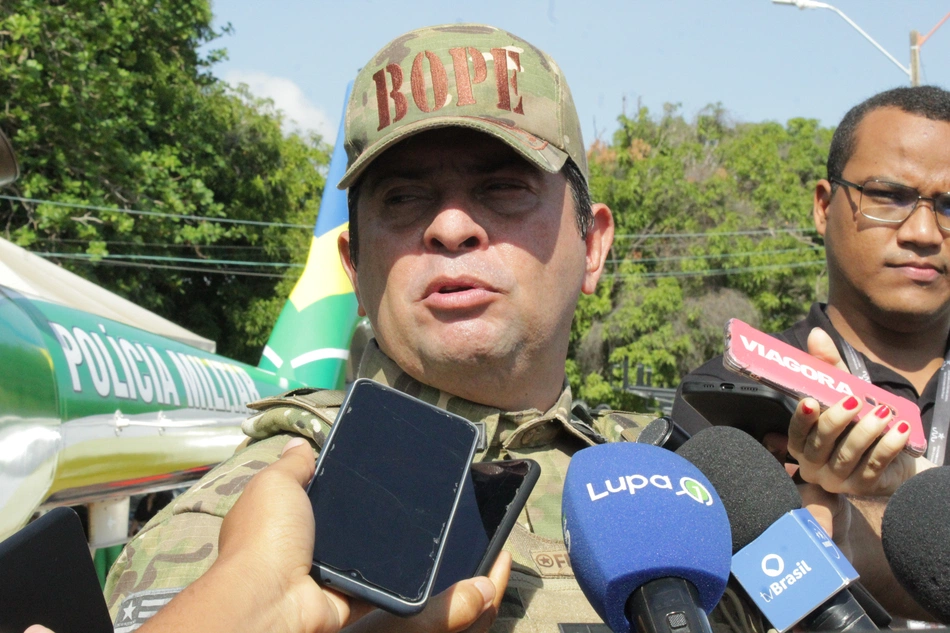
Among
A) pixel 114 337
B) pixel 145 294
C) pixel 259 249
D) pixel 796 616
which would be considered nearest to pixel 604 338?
pixel 259 249

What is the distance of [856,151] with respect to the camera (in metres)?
2.54

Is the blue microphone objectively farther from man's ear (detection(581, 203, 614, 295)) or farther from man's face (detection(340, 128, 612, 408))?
man's ear (detection(581, 203, 614, 295))

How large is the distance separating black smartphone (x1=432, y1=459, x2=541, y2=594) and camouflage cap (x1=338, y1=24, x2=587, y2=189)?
2.17 ft

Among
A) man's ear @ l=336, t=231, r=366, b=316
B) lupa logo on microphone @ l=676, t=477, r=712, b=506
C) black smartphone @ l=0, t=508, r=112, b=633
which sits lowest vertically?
lupa logo on microphone @ l=676, t=477, r=712, b=506

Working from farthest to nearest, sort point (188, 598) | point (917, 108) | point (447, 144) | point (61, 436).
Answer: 1. point (61, 436)
2. point (917, 108)
3. point (447, 144)
4. point (188, 598)

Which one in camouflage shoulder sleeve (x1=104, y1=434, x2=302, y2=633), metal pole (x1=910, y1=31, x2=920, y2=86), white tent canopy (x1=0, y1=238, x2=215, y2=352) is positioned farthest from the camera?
metal pole (x1=910, y1=31, x2=920, y2=86)

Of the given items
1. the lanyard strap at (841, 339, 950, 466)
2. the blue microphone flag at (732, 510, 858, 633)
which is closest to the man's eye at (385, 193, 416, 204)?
the blue microphone flag at (732, 510, 858, 633)

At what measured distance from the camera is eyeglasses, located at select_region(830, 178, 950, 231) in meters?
2.38

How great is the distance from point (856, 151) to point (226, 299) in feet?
63.3

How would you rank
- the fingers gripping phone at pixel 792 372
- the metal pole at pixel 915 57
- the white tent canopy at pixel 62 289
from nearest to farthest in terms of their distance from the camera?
the fingers gripping phone at pixel 792 372, the white tent canopy at pixel 62 289, the metal pole at pixel 915 57

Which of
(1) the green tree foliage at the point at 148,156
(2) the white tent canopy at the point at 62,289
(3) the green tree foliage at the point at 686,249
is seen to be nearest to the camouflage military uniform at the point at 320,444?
(2) the white tent canopy at the point at 62,289

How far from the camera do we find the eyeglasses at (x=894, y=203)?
238 cm

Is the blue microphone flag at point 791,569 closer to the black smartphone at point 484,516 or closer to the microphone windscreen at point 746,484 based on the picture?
the microphone windscreen at point 746,484

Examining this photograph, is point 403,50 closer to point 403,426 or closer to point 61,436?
point 403,426
